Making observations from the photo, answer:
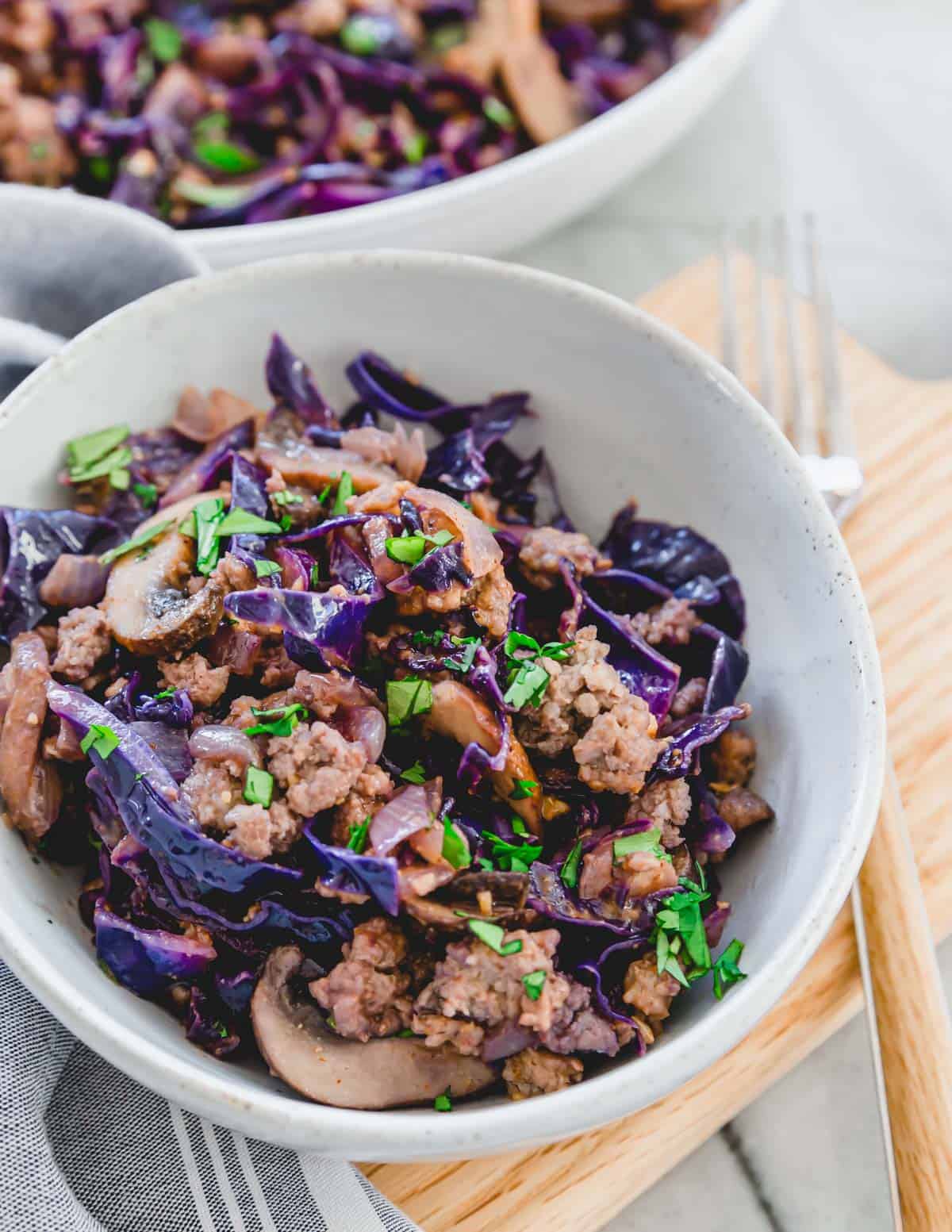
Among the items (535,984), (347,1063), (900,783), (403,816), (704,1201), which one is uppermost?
(403,816)

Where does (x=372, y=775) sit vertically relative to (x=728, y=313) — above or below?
below

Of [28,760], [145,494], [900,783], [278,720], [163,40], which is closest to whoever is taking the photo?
[278,720]

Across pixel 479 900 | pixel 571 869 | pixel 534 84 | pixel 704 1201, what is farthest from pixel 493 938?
pixel 534 84

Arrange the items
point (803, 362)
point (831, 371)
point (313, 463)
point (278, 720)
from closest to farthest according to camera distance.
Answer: point (278, 720)
point (313, 463)
point (831, 371)
point (803, 362)

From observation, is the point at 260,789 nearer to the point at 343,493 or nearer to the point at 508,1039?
the point at 508,1039

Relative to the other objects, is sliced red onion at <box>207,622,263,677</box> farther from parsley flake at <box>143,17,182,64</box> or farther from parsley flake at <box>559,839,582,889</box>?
parsley flake at <box>143,17,182,64</box>

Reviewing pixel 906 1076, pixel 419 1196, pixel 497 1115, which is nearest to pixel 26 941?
pixel 497 1115

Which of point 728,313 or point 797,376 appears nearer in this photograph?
point 797,376
